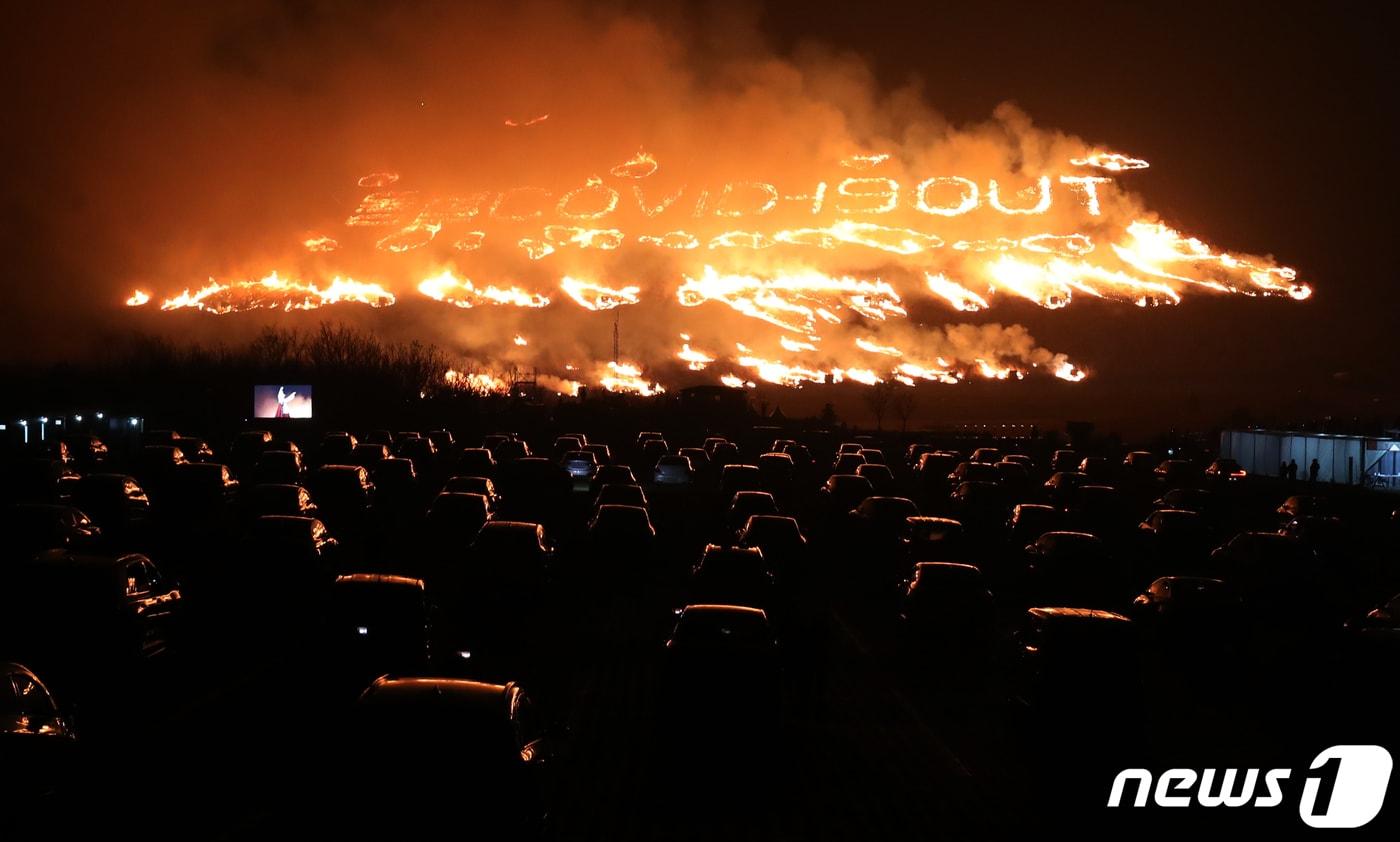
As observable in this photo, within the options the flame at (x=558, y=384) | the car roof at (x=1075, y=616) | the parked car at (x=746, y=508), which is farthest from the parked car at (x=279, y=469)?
the flame at (x=558, y=384)

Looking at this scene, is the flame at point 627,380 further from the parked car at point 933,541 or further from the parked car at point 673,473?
the parked car at point 933,541

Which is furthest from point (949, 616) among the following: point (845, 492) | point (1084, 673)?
point (845, 492)

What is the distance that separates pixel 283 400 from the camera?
7169cm

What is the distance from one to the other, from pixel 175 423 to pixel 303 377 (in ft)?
79.2

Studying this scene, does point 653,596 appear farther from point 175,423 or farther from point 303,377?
point 303,377

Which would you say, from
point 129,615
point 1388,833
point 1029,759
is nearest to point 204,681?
point 129,615

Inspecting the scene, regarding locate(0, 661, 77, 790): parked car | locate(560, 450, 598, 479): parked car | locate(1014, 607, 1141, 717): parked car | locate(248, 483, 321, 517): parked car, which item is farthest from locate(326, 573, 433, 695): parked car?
locate(560, 450, 598, 479): parked car

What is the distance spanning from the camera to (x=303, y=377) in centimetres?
9731

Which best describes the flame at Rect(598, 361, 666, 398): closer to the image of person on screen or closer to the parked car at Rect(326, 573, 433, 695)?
the image of person on screen

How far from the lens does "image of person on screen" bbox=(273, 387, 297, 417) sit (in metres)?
71.6

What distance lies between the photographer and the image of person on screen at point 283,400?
71.6 metres

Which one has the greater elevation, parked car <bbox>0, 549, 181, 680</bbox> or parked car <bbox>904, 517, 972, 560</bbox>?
parked car <bbox>0, 549, 181, 680</bbox>

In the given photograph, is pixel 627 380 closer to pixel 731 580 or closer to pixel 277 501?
pixel 277 501

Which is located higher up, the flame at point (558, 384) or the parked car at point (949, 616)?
the flame at point (558, 384)
